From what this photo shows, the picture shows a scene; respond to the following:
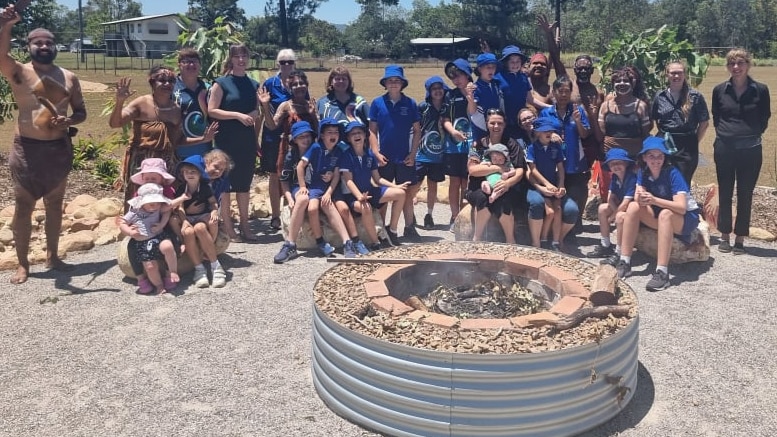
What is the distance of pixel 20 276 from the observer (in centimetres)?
583

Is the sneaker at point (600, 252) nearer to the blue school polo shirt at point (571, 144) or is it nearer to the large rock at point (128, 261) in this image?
the blue school polo shirt at point (571, 144)

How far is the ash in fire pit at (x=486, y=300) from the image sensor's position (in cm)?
427

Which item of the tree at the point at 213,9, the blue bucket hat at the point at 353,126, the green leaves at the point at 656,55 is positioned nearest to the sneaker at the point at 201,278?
the blue bucket hat at the point at 353,126

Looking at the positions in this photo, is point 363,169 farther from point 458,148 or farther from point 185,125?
point 185,125

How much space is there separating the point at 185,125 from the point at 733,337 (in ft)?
15.9

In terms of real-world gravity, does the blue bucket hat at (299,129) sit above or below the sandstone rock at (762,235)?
above

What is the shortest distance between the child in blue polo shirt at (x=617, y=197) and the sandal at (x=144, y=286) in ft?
12.3

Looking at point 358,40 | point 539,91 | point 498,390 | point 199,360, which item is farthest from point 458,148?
point 358,40

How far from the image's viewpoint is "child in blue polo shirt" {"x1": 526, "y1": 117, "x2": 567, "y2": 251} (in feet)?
20.5

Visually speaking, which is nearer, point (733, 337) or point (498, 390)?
point (498, 390)

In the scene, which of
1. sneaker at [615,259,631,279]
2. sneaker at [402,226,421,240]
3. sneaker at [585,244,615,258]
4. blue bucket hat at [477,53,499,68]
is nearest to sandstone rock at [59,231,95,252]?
sneaker at [402,226,421,240]

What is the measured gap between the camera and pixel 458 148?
7.01 meters

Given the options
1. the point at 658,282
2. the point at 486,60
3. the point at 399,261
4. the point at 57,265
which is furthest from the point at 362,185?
the point at 57,265

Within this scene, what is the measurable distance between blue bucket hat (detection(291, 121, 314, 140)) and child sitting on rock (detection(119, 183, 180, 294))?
141cm
